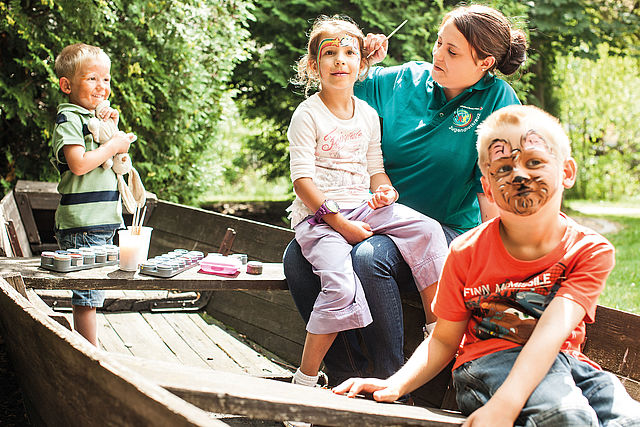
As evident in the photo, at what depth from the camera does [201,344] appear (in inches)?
142

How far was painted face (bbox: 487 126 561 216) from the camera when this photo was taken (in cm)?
164

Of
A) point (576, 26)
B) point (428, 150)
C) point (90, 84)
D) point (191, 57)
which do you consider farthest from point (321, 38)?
point (576, 26)

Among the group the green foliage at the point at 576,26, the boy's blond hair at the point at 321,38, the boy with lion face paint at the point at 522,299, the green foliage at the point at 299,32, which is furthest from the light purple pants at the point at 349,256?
the green foliage at the point at 576,26

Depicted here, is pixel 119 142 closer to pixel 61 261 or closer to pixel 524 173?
pixel 61 261

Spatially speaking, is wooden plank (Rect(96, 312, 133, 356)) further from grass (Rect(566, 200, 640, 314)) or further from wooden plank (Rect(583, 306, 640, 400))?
grass (Rect(566, 200, 640, 314))

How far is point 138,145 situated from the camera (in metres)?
6.07

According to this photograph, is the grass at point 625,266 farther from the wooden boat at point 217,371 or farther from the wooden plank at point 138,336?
the wooden plank at point 138,336

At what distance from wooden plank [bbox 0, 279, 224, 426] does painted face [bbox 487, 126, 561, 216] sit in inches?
35.2

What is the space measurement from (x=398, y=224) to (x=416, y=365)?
0.86 meters

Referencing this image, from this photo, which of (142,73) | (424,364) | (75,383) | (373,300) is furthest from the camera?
(142,73)

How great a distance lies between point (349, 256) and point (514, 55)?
42.9 inches

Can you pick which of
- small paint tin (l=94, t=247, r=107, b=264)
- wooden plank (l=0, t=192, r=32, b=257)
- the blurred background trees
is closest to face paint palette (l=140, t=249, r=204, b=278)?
small paint tin (l=94, t=247, r=107, b=264)

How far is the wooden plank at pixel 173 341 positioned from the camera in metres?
3.31

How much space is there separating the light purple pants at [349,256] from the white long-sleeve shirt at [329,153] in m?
0.10
